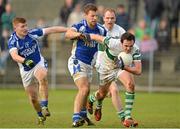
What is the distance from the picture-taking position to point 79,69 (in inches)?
684

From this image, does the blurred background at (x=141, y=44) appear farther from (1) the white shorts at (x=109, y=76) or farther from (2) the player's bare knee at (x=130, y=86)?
(2) the player's bare knee at (x=130, y=86)

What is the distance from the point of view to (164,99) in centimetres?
2830

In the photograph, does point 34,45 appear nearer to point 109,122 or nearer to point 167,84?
point 109,122

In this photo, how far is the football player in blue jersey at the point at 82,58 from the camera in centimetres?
1709

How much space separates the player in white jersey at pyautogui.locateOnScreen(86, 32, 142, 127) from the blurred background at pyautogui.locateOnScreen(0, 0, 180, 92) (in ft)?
45.9

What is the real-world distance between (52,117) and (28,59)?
2799 mm

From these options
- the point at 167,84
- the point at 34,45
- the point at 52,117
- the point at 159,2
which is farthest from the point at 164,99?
the point at 34,45

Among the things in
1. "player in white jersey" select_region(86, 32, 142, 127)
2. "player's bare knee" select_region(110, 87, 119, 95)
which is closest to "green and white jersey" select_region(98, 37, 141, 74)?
"player in white jersey" select_region(86, 32, 142, 127)

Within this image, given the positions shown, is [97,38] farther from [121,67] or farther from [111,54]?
[111,54]

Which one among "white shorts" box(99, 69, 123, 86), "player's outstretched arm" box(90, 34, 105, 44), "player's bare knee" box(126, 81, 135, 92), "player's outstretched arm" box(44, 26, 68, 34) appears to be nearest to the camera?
"player's outstretched arm" box(90, 34, 105, 44)

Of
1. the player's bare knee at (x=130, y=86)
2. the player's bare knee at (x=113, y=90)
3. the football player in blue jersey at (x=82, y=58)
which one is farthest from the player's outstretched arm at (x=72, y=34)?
the player's bare knee at (x=113, y=90)

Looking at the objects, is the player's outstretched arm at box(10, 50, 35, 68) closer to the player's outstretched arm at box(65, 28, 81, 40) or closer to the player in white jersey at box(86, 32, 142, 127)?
the player's outstretched arm at box(65, 28, 81, 40)

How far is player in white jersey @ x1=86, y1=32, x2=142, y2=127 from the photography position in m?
16.7

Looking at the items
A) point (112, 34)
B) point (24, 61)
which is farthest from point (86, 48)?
point (24, 61)
